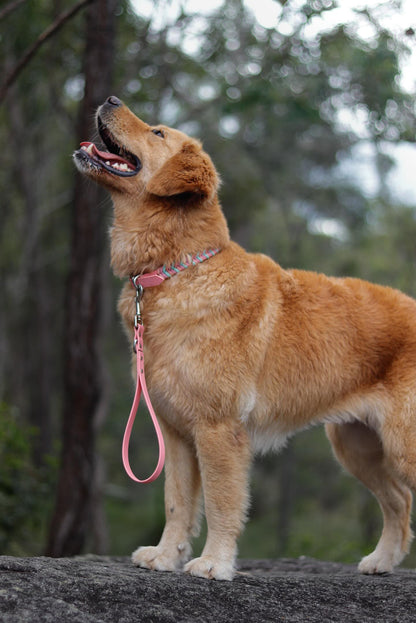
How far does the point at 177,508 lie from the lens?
15.1 ft

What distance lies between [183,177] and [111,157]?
2.02ft

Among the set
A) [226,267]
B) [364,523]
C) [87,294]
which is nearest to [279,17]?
[226,267]

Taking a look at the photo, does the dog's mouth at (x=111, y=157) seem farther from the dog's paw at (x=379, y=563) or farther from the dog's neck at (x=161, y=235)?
the dog's paw at (x=379, y=563)

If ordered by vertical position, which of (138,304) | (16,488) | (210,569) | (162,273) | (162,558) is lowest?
(16,488)

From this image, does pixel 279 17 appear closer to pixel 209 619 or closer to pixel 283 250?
pixel 209 619

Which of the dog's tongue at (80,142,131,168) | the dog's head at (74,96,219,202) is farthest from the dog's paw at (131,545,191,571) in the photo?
the dog's tongue at (80,142,131,168)

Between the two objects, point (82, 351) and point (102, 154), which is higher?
point (102, 154)

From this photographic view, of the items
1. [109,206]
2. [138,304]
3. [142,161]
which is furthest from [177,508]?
[109,206]

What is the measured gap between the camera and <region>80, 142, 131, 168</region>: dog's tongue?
15.4ft

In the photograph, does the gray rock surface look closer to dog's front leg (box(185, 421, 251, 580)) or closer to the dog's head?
dog's front leg (box(185, 421, 251, 580))

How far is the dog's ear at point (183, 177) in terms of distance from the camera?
4.50 metres

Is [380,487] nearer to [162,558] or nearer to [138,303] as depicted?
[162,558]

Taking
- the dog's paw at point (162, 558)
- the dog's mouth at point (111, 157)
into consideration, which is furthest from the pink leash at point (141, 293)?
the dog's mouth at point (111, 157)

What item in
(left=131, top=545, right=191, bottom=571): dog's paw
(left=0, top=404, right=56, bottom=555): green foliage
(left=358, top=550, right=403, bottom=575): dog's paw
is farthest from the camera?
(left=0, top=404, right=56, bottom=555): green foliage
